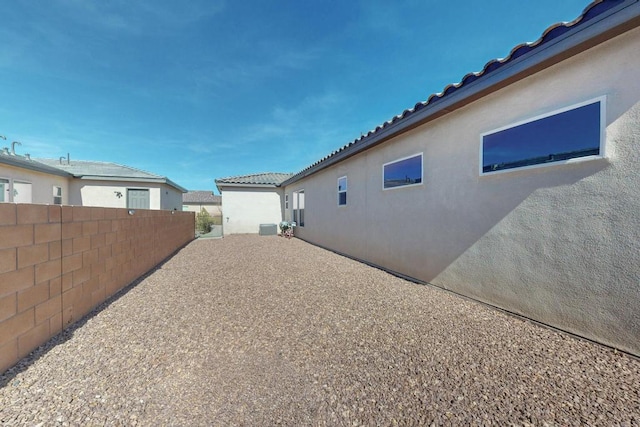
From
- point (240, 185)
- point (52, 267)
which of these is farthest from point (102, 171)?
point (52, 267)

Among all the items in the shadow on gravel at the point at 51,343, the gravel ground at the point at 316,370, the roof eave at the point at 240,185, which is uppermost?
the roof eave at the point at 240,185

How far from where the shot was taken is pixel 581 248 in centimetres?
267

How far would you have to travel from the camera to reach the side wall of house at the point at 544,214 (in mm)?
2406

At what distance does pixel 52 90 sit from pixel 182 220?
615 cm

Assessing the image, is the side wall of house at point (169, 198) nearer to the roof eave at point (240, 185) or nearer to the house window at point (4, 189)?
the roof eave at point (240, 185)

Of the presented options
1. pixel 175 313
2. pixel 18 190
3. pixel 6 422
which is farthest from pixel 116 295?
pixel 18 190

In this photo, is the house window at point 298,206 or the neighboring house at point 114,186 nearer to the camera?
the neighboring house at point 114,186

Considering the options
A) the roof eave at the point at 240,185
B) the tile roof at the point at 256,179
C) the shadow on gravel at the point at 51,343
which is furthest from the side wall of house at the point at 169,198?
the shadow on gravel at the point at 51,343

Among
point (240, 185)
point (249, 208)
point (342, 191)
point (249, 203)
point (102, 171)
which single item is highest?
point (102, 171)

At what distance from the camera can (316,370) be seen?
2.20 metres

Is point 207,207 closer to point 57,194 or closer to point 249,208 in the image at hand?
point 249,208

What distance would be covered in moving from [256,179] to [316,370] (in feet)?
46.9

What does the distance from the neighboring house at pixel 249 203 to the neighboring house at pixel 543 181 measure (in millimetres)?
11180

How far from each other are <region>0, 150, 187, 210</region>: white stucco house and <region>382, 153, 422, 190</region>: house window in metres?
12.8
